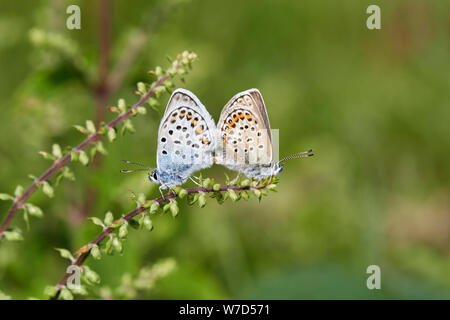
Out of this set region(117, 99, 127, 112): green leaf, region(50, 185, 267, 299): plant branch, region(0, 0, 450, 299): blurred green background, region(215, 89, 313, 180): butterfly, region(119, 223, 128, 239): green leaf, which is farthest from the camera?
region(0, 0, 450, 299): blurred green background

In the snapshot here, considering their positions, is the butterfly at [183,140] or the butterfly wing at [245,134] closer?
the butterfly at [183,140]

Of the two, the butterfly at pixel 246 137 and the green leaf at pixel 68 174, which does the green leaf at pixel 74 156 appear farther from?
the butterfly at pixel 246 137

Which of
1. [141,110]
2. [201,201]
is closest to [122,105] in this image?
→ [141,110]

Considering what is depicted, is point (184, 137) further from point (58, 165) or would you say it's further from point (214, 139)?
point (58, 165)

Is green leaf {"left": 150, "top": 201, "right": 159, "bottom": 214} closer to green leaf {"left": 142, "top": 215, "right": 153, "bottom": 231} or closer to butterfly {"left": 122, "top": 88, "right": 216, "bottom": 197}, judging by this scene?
green leaf {"left": 142, "top": 215, "right": 153, "bottom": 231}

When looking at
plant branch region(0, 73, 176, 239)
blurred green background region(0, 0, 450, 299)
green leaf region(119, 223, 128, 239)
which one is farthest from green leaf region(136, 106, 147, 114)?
blurred green background region(0, 0, 450, 299)

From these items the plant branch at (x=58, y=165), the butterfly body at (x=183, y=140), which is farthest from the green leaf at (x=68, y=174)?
the butterfly body at (x=183, y=140)

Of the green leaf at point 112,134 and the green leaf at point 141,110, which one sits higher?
the green leaf at point 141,110
